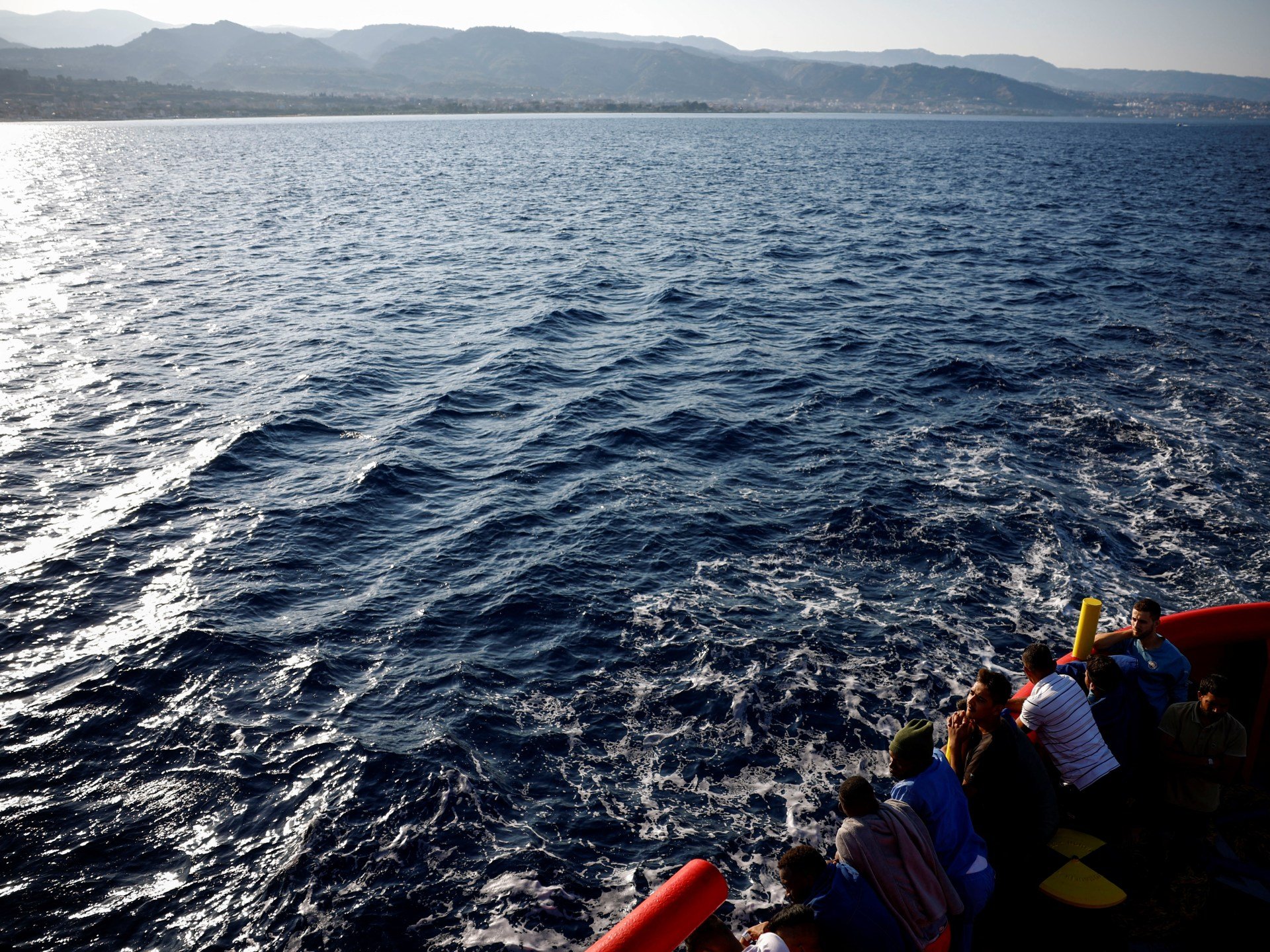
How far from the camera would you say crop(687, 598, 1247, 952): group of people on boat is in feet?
21.2

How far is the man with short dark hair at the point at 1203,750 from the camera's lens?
30.4 feet

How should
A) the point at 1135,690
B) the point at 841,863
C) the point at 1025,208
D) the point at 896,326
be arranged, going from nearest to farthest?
1. the point at 841,863
2. the point at 1135,690
3. the point at 896,326
4. the point at 1025,208

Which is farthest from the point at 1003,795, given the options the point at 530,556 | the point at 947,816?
the point at 530,556

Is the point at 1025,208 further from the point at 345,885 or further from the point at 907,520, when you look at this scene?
the point at 345,885

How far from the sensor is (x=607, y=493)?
20.6 m

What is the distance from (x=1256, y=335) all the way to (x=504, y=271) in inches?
1569

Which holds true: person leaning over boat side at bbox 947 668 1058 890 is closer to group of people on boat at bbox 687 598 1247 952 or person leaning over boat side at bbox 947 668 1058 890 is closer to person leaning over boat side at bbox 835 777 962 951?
group of people on boat at bbox 687 598 1247 952

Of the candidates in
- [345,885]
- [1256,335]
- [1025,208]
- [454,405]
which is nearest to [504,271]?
[454,405]

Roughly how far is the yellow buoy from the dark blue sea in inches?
131

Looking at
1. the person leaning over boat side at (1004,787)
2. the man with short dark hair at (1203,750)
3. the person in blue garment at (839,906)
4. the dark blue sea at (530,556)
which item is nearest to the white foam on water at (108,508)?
the dark blue sea at (530,556)

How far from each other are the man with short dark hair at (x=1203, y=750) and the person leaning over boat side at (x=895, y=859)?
478 centimetres

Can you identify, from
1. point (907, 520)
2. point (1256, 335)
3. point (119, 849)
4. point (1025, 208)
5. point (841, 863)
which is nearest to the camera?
point (841, 863)

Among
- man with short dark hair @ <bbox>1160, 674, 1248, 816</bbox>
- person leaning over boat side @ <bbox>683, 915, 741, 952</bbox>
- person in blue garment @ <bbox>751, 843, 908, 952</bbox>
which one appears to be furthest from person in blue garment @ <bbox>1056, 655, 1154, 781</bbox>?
person leaning over boat side @ <bbox>683, 915, 741, 952</bbox>

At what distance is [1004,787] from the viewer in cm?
832
